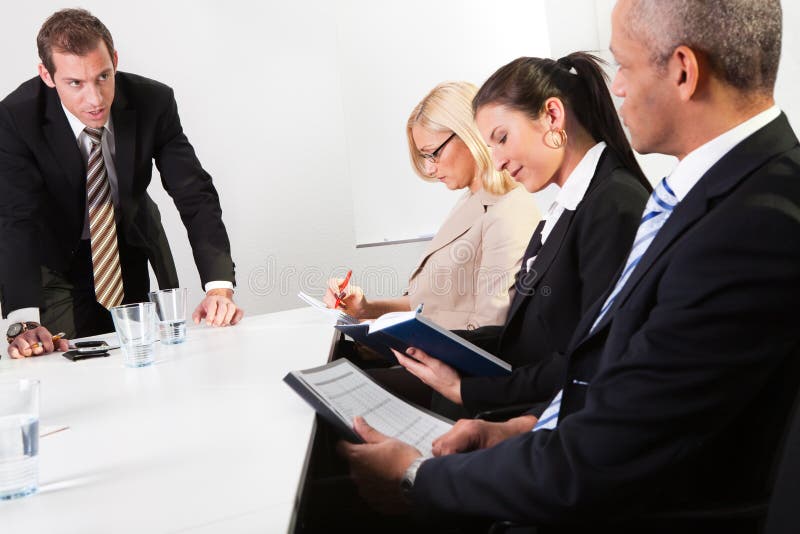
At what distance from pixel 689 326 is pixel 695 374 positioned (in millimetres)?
55

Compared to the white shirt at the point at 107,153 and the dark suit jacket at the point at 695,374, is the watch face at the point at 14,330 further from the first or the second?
the dark suit jacket at the point at 695,374

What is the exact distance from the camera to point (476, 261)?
2443 millimetres

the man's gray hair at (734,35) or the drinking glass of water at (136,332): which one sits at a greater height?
the man's gray hair at (734,35)

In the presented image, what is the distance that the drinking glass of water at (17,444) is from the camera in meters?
0.88

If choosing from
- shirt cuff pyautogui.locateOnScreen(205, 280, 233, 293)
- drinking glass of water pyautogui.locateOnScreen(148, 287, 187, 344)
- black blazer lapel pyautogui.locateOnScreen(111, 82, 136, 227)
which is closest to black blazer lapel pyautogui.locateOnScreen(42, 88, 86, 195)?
black blazer lapel pyautogui.locateOnScreen(111, 82, 136, 227)

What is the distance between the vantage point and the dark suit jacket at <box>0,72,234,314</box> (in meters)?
2.59

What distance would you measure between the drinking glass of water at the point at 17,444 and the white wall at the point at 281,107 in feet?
11.7

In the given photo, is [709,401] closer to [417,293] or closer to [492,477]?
[492,477]

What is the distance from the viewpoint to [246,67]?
14.3 feet

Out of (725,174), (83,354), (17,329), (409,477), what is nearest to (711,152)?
(725,174)

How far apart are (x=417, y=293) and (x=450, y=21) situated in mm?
2404

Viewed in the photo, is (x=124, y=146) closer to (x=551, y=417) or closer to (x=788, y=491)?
(x=551, y=417)

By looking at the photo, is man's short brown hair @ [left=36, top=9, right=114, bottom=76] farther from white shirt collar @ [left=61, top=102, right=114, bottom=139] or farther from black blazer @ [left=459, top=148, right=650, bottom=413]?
black blazer @ [left=459, top=148, right=650, bottom=413]

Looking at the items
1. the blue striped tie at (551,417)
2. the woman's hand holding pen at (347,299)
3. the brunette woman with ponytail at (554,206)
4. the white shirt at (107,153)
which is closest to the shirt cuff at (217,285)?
the white shirt at (107,153)
